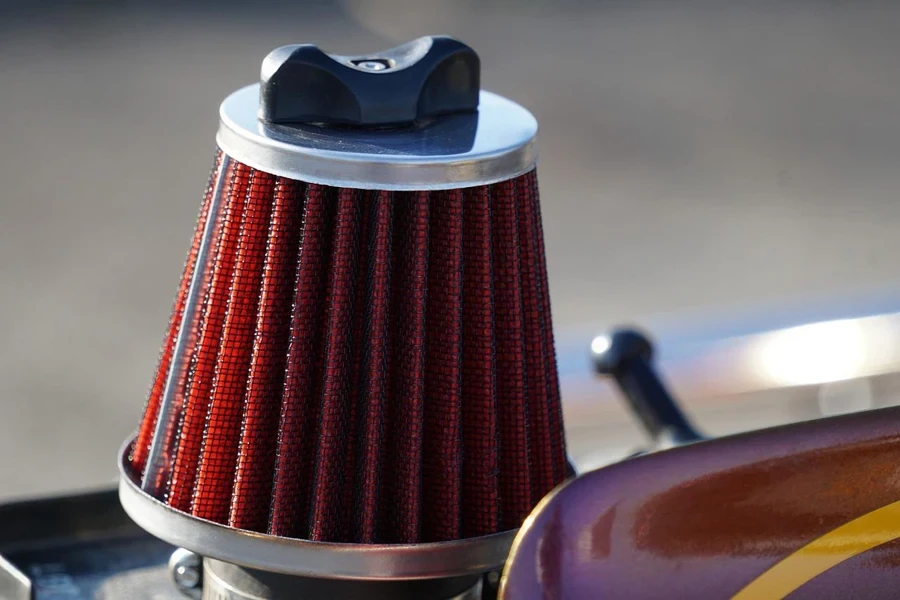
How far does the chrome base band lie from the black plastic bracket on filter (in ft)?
1.13

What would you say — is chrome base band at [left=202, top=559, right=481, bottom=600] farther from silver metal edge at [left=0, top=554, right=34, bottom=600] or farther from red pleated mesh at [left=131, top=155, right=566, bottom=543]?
silver metal edge at [left=0, top=554, right=34, bottom=600]

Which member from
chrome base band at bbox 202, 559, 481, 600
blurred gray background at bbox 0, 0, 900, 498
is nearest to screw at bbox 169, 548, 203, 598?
chrome base band at bbox 202, 559, 481, 600

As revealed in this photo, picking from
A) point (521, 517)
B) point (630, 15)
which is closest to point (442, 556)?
point (521, 517)

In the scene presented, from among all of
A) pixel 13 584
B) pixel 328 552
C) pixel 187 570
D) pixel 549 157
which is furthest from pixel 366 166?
pixel 549 157

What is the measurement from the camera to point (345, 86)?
95 centimetres

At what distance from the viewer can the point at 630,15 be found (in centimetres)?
760

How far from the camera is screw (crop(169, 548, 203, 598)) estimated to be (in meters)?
1.13

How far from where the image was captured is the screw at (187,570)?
1.13 metres

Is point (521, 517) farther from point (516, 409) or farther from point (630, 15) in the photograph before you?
point (630, 15)

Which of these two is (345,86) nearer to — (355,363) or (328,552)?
(355,363)

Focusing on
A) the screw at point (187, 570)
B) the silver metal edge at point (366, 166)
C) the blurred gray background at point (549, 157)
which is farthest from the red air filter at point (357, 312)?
the blurred gray background at point (549, 157)

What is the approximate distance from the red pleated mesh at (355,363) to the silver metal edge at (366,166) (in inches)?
0.8

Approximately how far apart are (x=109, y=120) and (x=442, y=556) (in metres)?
5.34

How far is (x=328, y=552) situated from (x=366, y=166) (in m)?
0.28
